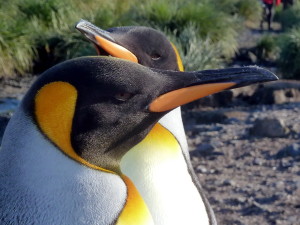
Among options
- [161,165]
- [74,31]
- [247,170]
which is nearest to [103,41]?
[161,165]

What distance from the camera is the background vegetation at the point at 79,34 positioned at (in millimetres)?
10430

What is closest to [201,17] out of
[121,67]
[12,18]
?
[12,18]

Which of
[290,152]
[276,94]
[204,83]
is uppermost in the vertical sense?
[204,83]

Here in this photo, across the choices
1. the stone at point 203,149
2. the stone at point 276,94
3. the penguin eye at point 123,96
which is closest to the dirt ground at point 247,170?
the stone at point 203,149

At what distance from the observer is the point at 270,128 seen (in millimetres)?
6504

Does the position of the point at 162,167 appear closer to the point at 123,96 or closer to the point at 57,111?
the point at 123,96

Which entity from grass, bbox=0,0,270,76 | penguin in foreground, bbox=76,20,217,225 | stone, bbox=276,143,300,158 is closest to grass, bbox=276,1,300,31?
grass, bbox=0,0,270,76

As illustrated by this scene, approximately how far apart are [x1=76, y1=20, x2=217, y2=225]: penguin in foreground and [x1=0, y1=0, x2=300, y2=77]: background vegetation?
6.65m

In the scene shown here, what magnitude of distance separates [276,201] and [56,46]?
7.73 metres

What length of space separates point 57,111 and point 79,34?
32.4 feet

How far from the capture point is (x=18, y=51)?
10984 millimetres

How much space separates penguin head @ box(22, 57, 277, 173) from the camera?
1715 mm

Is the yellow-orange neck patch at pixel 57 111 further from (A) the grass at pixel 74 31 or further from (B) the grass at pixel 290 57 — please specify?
(B) the grass at pixel 290 57

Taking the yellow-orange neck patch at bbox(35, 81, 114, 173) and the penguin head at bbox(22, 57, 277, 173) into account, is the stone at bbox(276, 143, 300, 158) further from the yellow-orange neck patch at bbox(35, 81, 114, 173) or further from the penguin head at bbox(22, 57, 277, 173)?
the yellow-orange neck patch at bbox(35, 81, 114, 173)
